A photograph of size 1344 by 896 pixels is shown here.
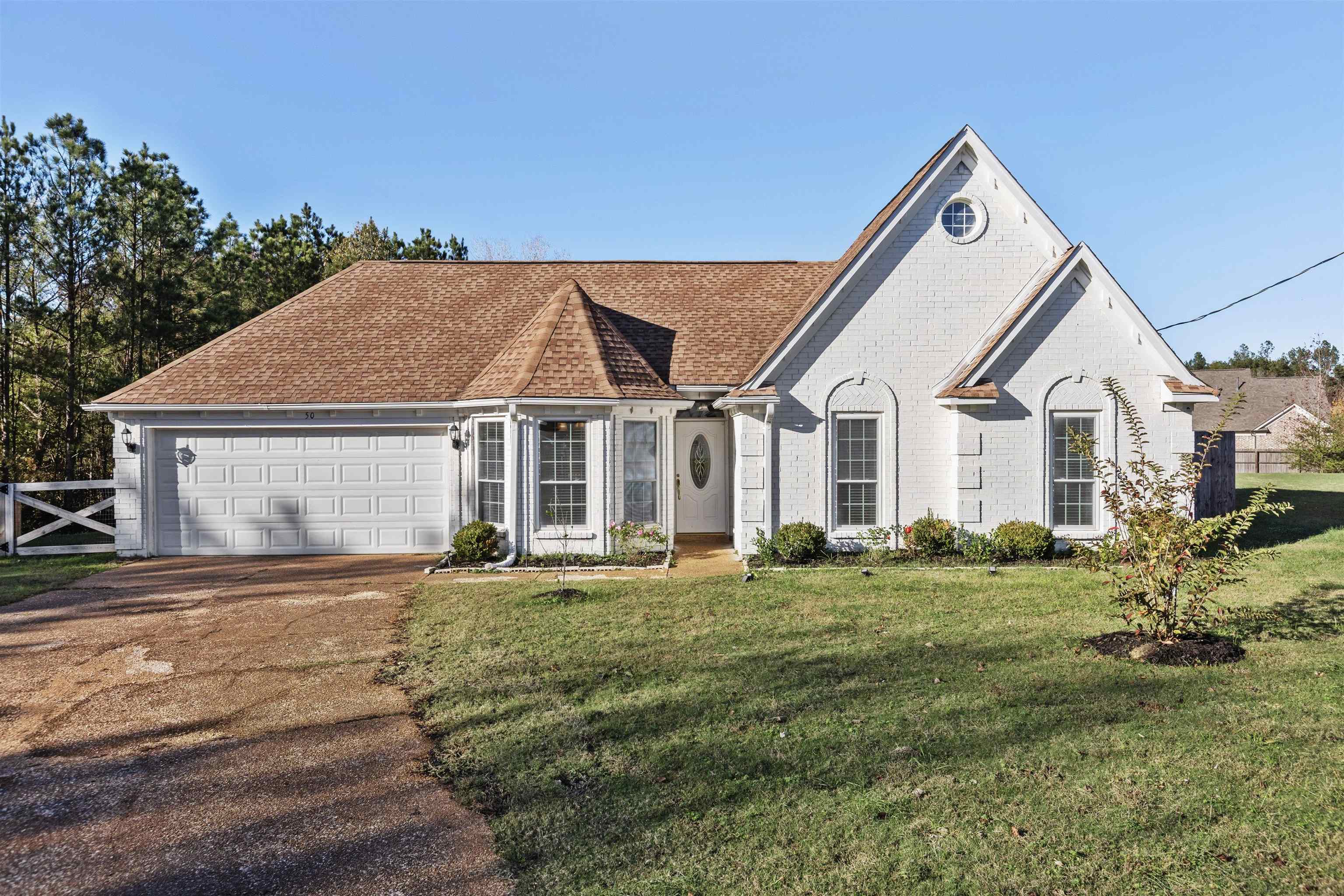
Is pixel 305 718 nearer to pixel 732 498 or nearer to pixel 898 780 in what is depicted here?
pixel 898 780

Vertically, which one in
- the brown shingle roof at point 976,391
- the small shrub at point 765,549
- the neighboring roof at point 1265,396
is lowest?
the small shrub at point 765,549

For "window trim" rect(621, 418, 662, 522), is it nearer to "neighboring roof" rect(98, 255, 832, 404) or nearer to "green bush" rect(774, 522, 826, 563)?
"neighboring roof" rect(98, 255, 832, 404)

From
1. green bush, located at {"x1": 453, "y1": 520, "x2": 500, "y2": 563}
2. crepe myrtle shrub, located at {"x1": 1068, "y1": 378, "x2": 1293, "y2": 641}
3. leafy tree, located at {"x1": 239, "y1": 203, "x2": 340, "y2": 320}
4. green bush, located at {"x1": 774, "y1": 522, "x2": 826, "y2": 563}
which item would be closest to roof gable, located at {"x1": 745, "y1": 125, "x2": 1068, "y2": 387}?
green bush, located at {"x1": 774, "y1": 522, "x2": 826, "y2": 563}

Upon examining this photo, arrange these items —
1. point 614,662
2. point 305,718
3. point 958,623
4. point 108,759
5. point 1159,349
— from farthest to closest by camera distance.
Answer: point 1159,349 < point 958,623 < point 614,662 < point 305,718 < point 108,759

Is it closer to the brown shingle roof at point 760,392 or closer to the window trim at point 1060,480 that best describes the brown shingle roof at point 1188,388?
the window trim at point 1060,480

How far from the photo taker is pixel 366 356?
15.5 metres

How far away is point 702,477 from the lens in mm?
16984

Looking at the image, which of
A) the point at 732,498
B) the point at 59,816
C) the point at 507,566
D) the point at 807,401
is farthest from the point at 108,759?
the point at 732,498

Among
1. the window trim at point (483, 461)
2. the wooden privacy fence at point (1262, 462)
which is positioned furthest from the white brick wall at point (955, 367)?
the wooden privacy fence at point (1262, 462)

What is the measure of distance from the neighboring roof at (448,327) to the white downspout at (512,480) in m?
1.92

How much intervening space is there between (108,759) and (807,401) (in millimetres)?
10706

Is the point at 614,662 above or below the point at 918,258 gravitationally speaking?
below

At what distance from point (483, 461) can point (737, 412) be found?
4.72m

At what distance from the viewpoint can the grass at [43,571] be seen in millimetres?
11656
